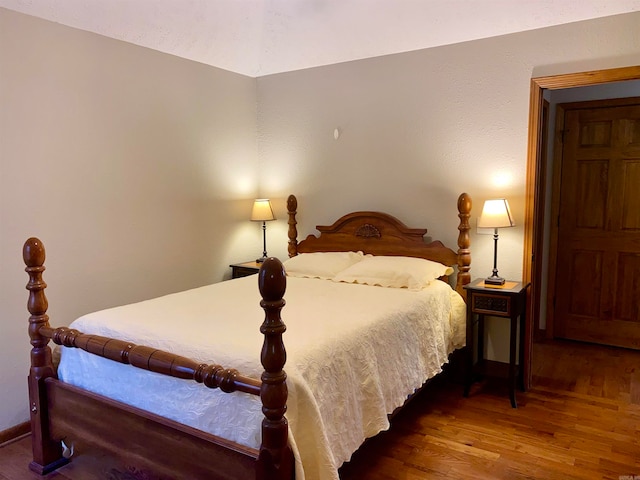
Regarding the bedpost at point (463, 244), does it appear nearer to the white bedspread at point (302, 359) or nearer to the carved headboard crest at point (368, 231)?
the white bedspread at point (302, 359)

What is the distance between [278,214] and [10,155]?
7.36 feet

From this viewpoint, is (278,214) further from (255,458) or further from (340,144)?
(255,458)

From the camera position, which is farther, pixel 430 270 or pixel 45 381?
pixel 430 270

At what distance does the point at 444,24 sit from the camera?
3.32m

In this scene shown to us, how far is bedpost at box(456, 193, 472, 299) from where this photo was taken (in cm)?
332

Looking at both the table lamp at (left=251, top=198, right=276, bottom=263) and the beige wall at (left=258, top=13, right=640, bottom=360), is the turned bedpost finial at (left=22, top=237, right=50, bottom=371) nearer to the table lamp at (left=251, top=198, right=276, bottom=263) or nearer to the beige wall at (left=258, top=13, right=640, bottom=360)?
the table lamp at (left=251, top=198, right=276, bottom=263)

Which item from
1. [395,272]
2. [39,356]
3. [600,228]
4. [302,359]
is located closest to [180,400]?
[302,359]

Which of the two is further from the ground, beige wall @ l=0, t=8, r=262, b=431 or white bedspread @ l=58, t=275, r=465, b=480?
beige wall @ l=0, t=8, r=262, b=431

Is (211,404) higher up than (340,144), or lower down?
lower down

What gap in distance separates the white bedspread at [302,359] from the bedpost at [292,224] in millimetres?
1306

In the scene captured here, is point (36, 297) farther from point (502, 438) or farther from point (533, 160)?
point (533, 160)

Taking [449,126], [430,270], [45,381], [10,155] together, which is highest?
[449,126]

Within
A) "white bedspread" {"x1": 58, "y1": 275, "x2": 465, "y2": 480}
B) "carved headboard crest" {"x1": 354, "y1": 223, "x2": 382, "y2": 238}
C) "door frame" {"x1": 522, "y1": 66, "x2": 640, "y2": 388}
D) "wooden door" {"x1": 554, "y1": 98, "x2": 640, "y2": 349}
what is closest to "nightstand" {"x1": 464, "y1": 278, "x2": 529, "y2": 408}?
"door frame" {"x1": 522, "y1": 66, "x2": 640, "y2": 388}

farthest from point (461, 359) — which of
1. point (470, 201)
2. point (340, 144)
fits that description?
point (340, 144)
